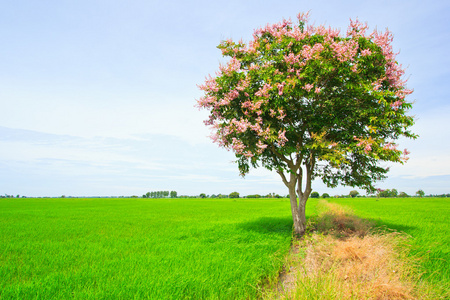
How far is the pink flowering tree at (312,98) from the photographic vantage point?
12.2m

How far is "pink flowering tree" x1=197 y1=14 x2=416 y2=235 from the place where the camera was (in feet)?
40.1

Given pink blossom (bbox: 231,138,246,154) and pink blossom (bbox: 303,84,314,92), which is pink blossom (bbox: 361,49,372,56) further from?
pink blossom (bbox: 231,138,246,154)

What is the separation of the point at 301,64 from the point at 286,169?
6478 millimetres

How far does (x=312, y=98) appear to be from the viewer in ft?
44.1

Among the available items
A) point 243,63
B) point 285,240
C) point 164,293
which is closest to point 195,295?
point 164,293

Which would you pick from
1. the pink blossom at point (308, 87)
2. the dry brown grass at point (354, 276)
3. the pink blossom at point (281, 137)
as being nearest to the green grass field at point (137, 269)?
the dry brown grass at point (354, 276)

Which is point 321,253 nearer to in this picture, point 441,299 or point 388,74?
point 441,299

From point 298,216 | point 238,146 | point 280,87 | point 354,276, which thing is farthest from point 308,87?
point 354,276

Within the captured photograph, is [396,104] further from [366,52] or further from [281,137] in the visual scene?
[281,137]

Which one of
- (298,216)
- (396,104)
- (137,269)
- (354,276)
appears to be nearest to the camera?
(354,276)

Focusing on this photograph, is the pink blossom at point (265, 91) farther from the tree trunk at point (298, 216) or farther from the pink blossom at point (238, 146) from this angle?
the tree trunk at point (298, 216)

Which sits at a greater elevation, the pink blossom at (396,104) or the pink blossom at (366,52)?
the pink blossom at (366,52)

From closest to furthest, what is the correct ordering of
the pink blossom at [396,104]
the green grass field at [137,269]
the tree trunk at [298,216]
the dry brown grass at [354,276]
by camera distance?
1. the dry brown grass at [354,276]
2. the green grass field at [137,269]
3. the pink blossom at [396,104]
4. the tree trunk at [298,216]

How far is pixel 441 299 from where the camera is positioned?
5520 millimetres
